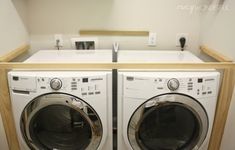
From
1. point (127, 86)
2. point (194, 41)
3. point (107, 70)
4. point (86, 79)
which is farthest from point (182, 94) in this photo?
point (194, 41)

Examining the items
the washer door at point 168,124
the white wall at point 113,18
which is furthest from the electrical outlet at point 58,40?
the washer door at point 168,124

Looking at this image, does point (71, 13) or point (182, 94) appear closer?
point (182, 94)

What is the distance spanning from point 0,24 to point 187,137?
1.38 meters

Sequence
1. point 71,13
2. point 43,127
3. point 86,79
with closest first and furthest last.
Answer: point 86,79
point 43,127
point 71,13

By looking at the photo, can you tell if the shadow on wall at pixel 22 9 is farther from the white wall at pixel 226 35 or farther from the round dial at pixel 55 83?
the white wall at pixel 226 35

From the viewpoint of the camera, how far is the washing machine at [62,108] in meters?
1.21

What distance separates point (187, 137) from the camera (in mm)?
1387

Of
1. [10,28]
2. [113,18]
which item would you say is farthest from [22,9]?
[113,18]

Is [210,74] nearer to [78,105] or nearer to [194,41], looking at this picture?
[194,41]

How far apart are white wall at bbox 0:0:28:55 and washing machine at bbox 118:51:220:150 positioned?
773 mm

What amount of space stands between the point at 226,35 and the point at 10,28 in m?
1.42

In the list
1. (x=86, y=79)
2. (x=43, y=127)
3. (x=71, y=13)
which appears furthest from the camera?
(x=71, y=13)

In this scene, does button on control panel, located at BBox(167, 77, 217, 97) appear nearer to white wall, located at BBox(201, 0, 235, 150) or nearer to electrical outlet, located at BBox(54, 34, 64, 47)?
white wall, located at BBox(201, 0, 235, 150)

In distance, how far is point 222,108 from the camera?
1.33 metres
